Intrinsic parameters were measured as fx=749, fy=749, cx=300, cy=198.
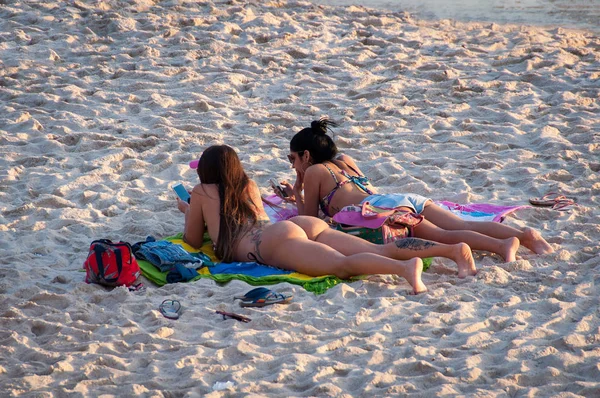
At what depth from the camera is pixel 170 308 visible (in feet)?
13.6

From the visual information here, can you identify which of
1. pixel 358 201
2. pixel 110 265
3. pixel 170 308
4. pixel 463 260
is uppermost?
pixel 358 201

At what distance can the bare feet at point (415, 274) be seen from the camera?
4270mm

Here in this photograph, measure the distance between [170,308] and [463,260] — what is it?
174 centimetres

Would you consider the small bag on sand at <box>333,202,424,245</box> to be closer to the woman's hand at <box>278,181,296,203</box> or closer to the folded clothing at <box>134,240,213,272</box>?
the woman's hand at <box>278,181,296,203</box>

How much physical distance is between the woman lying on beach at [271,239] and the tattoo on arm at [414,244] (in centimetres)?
2

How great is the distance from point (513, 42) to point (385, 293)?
20.6 feet

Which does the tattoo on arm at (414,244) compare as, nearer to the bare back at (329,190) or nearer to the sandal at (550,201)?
the bare back at (329,190)

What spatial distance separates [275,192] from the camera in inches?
226

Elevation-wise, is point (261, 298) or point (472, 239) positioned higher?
point (472, 239)

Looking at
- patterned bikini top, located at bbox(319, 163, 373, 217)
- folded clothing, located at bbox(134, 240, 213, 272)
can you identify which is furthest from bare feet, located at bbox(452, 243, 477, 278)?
folded clothing, located at bbox(134, 240, 213, 272)

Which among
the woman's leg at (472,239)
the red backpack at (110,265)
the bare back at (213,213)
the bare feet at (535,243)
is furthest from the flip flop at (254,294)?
the bare feet at (535,243)

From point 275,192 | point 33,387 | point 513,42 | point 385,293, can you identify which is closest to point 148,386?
point 33,387

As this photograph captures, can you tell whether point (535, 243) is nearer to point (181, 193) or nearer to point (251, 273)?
point (251, 273)

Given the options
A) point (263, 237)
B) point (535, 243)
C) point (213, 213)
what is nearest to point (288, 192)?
point (213, 213)
